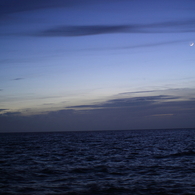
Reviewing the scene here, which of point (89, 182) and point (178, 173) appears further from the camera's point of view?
point (178, 173)

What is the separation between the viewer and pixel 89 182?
16609 millimetres

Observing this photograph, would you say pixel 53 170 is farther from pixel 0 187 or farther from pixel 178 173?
pixel 178 173

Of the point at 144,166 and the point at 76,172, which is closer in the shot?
the point at 76,172

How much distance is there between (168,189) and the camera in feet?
48.4

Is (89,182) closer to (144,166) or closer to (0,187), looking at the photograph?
(0,187)

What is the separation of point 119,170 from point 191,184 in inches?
258

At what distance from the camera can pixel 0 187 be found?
1541cm

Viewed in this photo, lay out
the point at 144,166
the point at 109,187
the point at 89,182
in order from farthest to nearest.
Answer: the point at 144,166, the point at 89,182, the point at 109,187

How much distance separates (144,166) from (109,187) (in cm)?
814

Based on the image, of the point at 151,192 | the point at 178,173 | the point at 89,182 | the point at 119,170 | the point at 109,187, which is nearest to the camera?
the point at 151,192

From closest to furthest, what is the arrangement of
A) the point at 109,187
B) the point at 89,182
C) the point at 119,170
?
the point at 109,187, the point at 89,182, the point at 119,170

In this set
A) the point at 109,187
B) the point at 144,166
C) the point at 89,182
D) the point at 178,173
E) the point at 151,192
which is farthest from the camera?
the point at 144,166

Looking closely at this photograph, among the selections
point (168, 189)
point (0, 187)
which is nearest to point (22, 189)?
point (0, 187)

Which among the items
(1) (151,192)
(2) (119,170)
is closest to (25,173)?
(2) (119,170)
